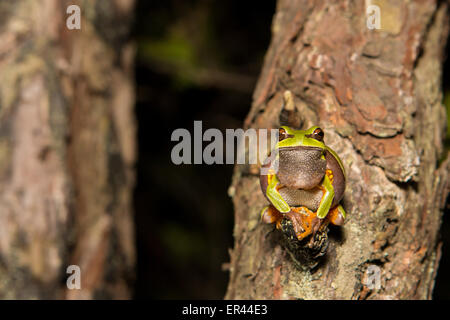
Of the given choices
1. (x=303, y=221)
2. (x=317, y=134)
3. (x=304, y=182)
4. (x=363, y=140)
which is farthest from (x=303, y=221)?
(x=363, y=140)

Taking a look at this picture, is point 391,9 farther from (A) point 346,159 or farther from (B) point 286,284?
(B) point 286,284

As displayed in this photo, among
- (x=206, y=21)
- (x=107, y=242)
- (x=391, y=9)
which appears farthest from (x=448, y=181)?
(x=206, y=21)

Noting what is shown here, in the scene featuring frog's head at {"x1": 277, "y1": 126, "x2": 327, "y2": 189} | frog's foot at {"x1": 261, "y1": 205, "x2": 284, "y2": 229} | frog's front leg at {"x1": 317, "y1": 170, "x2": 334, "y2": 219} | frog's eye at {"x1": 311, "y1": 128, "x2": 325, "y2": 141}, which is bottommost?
frog's foot at {"x1": 261, "y1": 205, "x2": 284, "y2": 229}

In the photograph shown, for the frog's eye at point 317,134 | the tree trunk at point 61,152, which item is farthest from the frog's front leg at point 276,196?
the tree trunk at point 61,152

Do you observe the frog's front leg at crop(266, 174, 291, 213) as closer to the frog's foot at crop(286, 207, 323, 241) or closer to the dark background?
the frog's foot at crop(286, 207, 323, 241)

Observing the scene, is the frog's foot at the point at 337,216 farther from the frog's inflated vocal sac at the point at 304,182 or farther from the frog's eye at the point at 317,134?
the frog's eye at the point at 317,134

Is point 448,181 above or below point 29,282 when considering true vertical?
above

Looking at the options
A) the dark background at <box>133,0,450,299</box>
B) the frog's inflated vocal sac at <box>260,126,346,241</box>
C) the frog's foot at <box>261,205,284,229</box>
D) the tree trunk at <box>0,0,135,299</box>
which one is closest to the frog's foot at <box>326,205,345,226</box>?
the frog's inflated vocal sac at <box>260,126,346,241</box>
